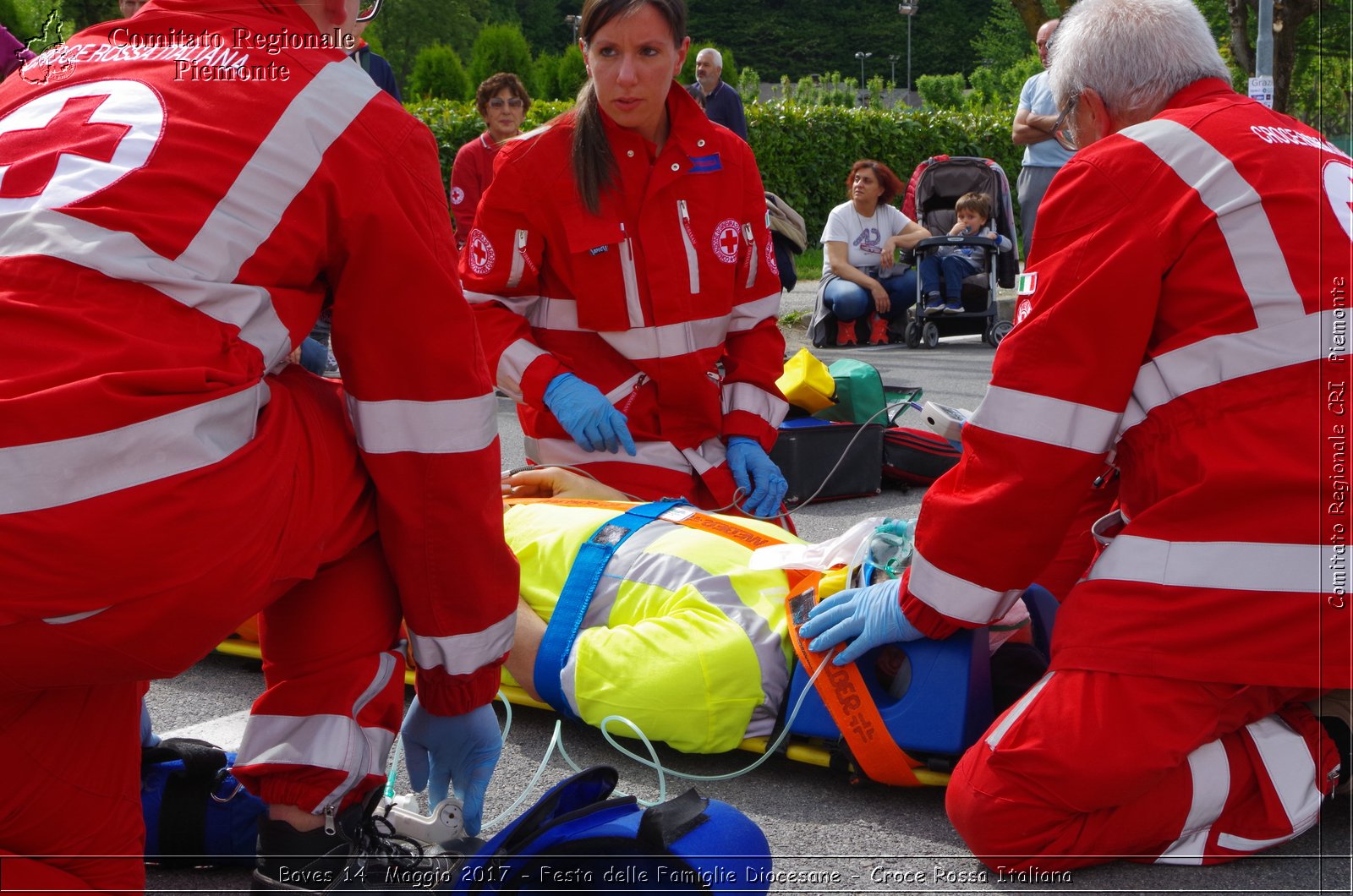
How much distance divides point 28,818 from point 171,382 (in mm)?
616

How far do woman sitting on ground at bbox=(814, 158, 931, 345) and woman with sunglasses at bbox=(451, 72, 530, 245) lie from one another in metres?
2.92

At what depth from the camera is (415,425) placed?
186cm

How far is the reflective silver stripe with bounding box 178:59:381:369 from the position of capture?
1635mm

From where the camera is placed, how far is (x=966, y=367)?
28.5 ft

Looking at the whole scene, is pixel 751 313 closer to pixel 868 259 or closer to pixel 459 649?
pixel 459 649

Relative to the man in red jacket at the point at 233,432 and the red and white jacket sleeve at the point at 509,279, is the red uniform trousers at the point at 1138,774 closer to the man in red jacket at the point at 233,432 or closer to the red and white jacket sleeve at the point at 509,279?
the man in red jacket at the point at 233,432

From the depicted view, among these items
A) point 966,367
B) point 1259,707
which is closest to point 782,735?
point 1259,707

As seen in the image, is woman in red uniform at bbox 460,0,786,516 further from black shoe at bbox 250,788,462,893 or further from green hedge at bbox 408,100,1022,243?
green hedge at bbox 408,100,1022,243

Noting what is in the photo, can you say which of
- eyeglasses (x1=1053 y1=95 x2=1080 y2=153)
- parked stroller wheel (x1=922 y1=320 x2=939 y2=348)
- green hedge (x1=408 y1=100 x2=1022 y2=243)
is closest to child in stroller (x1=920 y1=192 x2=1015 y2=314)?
parked stroller wheel (x1=922 y1=320 x2=939 y2=348)

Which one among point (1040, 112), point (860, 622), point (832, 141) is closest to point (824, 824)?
point (860, 622)

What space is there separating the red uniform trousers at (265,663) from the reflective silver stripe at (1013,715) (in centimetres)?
105

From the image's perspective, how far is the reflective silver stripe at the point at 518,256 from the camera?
3527 mm

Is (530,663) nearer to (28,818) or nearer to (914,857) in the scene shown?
(914,857)

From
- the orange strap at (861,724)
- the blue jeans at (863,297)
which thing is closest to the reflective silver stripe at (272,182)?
the orange strap at (861,724)
